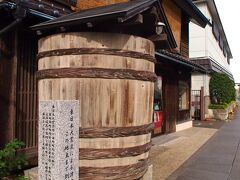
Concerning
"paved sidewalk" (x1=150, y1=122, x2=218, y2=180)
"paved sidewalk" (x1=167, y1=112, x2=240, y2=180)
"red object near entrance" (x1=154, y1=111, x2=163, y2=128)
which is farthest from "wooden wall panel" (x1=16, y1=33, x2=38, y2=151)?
"red object near entrance" (x1=154, y1=111, x2=163, y2=128)

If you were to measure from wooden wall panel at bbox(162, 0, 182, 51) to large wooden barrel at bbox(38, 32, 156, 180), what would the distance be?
9813 mm

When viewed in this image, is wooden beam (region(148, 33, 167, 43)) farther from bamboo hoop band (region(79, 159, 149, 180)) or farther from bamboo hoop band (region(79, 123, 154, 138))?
bamboo hoop band (region(79, 159, 149, 180))

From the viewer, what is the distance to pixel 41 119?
355 cm

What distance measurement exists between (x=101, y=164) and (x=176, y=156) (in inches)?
203

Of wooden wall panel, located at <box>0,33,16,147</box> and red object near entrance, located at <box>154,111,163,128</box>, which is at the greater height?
wooden wall panel, located at <box>0,33,16,147</box>

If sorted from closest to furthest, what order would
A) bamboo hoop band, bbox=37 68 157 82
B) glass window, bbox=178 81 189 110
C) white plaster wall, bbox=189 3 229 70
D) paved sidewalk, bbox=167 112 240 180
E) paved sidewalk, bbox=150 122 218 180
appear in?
1. bamboo hoop band, bbox=37 68 157 82
2. paved sidewalk, bbox=167 112 240 180
3. paved sidewalk, bbox=150 122 218 180
4. glass window, bbox=178 81 189 110
5. white plaster wall, bbox=189 3 229 70

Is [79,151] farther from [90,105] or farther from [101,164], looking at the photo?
[90,105]

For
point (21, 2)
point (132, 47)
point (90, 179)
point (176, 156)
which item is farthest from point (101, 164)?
point (176, 156)

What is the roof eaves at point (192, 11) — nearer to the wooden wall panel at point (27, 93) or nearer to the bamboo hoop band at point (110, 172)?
the wooden wall panel at point (27, 93)

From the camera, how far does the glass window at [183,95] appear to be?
15095 millimetres

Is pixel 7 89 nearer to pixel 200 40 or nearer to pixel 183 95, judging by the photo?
pixel 183 95

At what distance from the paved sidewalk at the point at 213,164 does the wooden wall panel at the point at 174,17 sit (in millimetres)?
5773

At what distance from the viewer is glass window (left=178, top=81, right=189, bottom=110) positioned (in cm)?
1510

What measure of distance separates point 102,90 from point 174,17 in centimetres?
1129
